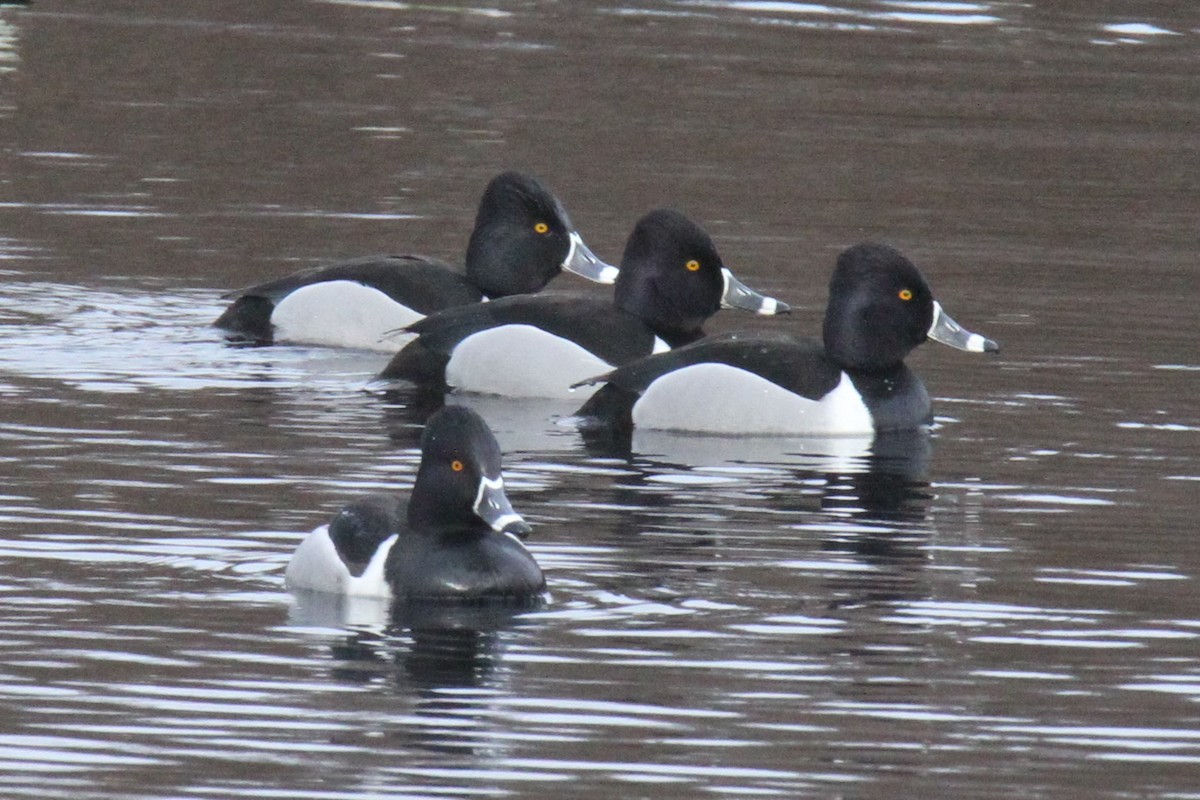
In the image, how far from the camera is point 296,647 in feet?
29.6

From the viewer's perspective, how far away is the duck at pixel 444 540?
9.59 meters

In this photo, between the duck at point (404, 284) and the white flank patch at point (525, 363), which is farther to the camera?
the duck at point (404, 284)

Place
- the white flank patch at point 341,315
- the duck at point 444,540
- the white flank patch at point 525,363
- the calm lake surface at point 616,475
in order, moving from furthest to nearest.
A: the white flank patch at point 341,315
the white flank patch at point 525,363
the duck at point 444,540
the calm lake surface at point 616,475

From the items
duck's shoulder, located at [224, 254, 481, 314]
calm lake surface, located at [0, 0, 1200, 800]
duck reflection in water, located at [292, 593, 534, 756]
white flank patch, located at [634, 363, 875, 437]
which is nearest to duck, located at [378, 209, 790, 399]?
calm lake surface, located at [0, 0, 1200, 800]

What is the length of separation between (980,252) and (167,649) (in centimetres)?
1195

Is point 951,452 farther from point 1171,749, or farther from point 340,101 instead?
point 340,101

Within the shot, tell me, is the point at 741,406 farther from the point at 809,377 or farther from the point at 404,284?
the point at 404,284

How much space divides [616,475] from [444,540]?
3.03 meters

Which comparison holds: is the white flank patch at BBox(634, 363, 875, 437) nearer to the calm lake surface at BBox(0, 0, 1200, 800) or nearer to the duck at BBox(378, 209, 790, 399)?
the calm lake surface at BBox(0, 0, 1200, 800)

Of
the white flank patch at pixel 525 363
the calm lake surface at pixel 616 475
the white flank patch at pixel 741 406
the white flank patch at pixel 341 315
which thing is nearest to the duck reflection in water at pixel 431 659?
the calm lake surface at pixel 616 475

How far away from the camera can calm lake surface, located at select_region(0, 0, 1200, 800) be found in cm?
809

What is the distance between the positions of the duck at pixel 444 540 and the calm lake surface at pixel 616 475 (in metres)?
0.18

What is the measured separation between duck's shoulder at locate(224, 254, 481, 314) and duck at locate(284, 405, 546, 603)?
673 centimetres

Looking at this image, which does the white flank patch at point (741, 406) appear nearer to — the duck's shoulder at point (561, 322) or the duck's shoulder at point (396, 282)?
the duck's shoulder at point (561, 322)
